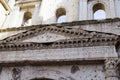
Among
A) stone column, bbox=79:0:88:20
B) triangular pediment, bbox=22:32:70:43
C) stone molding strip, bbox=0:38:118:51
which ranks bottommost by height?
stone molding strip, bbox=0:38:118:51

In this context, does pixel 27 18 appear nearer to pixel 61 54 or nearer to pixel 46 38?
pixel 46 38

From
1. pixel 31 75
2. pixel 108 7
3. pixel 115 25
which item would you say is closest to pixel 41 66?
pixel 31 75

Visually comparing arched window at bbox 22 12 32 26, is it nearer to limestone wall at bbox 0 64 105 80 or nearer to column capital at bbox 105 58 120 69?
limestone wall at bbox 0 64 105 80

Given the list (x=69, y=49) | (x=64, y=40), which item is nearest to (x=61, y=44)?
(x=64, y=40)

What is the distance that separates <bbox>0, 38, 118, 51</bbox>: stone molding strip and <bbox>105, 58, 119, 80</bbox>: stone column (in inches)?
35.9

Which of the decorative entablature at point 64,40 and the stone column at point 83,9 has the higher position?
the stone column at point 83,9

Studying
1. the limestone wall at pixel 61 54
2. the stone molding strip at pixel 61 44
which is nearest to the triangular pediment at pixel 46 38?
the stone molding strip at pixel 61 44

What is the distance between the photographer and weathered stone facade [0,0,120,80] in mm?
10234

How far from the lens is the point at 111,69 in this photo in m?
9.64

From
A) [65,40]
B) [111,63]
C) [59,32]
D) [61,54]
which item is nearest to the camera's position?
[111,63]

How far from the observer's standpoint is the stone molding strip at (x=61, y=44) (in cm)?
1049

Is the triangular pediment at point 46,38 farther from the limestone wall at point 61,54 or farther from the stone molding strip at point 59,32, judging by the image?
the limestone wall at point 61,54

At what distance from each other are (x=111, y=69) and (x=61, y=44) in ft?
8.86

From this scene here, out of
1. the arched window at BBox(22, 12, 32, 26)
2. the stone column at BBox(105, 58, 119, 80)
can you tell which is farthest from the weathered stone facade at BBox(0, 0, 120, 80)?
the arched window at BBox(22, 12, 32, 26)
